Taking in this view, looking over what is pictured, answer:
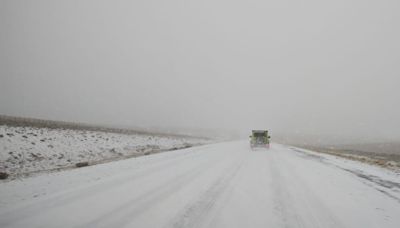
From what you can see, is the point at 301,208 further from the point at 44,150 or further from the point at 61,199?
the point at 44,150

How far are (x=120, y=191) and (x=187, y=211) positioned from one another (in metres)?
2.36

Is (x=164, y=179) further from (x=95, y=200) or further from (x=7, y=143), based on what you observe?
(x=7, y=143)

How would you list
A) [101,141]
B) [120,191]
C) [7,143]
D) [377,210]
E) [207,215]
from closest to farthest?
[207,215] < [377,210] < [120,191] < [7,143] < [101,141]

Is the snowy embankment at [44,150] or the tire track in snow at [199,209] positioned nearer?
the tire track in snow at [199,209]

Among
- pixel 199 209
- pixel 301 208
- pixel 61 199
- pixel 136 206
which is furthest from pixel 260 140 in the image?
pixel 61 199

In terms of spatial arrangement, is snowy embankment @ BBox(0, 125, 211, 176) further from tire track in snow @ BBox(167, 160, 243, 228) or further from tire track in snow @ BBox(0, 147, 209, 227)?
tire track in snow @ BBox(167, 160, 243, 228)

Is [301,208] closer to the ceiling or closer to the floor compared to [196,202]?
closer to the ceiling

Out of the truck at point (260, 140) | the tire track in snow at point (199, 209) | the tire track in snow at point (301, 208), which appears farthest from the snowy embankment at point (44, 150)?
the truck at point (260, 140)

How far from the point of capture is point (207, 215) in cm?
407

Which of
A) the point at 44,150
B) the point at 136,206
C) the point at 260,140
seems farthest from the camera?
the point at 260,140

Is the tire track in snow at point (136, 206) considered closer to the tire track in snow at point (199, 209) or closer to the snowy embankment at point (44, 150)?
the tire track in snow at point (199, 209)

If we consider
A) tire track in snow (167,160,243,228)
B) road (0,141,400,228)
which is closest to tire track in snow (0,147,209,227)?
road (0,141,400,228)

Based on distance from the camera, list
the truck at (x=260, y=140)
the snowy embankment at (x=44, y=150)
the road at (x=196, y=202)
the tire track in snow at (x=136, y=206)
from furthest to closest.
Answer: the truck at (x=260, y=140) < the snowy embankment at (x=44, y=150) < the road at (x=196, y=202) < the tire track in snow at (x=136, y=206)

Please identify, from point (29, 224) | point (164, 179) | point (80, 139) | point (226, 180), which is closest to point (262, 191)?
point (226, 180)
